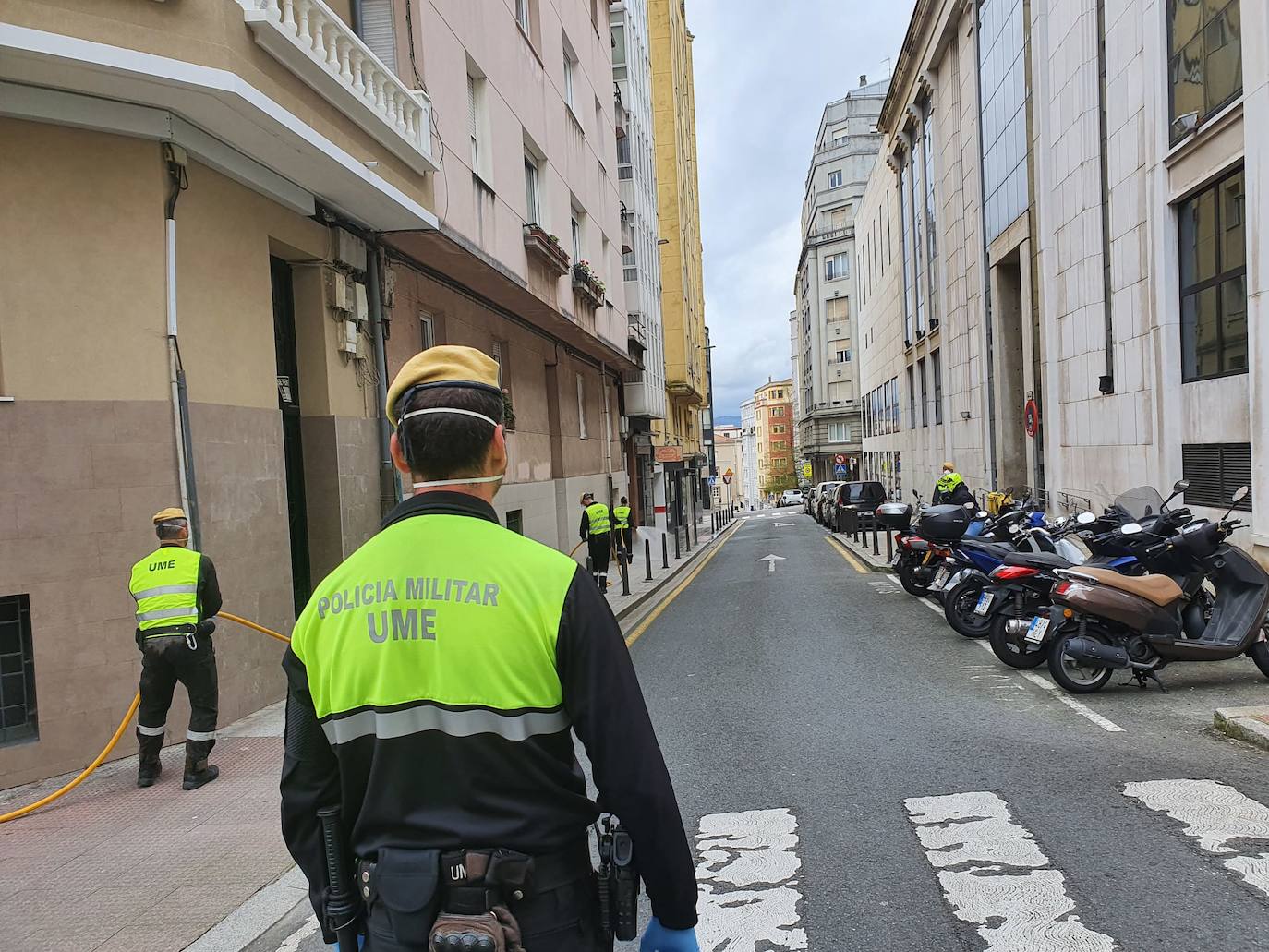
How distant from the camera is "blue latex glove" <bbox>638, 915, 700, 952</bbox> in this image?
73.2 inches

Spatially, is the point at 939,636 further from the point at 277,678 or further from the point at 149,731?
the point at 149,731

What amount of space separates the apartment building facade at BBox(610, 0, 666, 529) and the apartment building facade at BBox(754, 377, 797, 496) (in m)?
126

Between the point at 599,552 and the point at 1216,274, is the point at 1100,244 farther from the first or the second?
the point at 599,552

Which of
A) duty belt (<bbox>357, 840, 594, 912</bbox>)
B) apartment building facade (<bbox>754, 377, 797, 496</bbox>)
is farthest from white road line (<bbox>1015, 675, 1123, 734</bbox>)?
apartment building facade (<bbox>754, 377, 797, 496</bbox>)

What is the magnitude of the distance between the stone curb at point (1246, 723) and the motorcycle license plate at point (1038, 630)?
5.10 ft

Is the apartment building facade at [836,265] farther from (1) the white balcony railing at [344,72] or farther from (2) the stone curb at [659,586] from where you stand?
(1) the white balcony railing at [344,72]

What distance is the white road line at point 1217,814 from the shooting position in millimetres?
3917

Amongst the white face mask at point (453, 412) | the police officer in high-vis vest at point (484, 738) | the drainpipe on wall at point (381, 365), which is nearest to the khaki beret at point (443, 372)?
the white face mask at point (453, 412)

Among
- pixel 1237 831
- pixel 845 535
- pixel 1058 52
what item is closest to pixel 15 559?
pixel 1237 831

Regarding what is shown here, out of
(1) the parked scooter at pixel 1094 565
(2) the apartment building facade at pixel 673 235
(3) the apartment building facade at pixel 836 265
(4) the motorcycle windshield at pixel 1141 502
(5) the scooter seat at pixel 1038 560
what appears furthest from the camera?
(3) the apartment building facade at pixel 836 265

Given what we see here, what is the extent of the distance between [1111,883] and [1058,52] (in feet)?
59.2

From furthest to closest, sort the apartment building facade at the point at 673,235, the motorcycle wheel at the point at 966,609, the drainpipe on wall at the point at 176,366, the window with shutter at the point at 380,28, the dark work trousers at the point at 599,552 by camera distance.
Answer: the apartment building facade at the point at 673,235
the dark work trousers at the point at 599,552
the window with shutter at the point at 380,28
the motorcycle wheel at the point at 966,609
the drainpipe on wall at the point at 176,366

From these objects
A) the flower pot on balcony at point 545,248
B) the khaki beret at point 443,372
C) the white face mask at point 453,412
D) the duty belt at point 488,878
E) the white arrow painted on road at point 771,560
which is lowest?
the white arrow painted on road at point 771,560

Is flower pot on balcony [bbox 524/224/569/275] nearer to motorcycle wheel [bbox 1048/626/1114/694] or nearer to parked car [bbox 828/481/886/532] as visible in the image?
motorcycle wheel [bbox 1048/626/1114/694]
